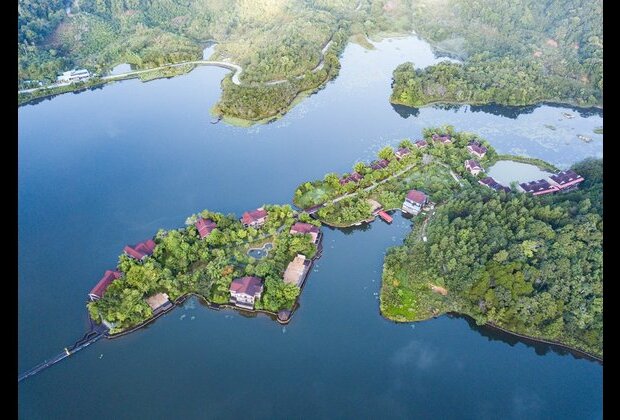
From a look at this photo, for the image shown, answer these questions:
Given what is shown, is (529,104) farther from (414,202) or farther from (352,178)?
(352,178)

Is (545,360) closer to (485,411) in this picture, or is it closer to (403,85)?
(485,411)

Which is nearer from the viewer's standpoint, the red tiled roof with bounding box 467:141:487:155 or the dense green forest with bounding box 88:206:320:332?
the dense green forest with bounding box 88:206:320:332

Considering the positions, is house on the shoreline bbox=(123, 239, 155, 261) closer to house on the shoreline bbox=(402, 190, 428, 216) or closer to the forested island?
the forested island

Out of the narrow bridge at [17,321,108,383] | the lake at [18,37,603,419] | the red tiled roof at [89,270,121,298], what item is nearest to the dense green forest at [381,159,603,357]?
the lake at [18,37,603,419]

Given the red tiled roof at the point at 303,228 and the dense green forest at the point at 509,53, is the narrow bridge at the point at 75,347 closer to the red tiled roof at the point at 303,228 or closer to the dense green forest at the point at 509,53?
the red tiled roof at the point at 303,228

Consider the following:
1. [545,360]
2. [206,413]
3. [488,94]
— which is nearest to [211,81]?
[488,94]
